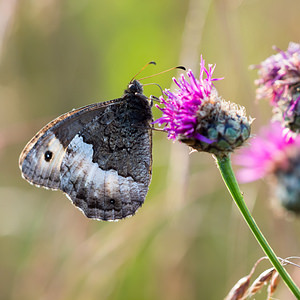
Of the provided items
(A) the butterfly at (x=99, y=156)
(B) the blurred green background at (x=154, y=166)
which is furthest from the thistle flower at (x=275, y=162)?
(A) the butterfly at (x=99, y=156)

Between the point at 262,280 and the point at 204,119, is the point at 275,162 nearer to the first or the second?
the point at 204,119

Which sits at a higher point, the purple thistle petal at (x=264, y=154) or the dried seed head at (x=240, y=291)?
the purple thistle petal at (x=264, y=154)

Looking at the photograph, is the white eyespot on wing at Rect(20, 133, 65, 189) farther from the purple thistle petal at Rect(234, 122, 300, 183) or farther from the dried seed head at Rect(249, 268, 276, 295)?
the dried seed head at Rect(249, 268, 276, 295)

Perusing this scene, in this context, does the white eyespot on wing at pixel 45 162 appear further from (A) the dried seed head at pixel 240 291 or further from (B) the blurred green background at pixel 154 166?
(A) the dried seed head at pixel 240 291

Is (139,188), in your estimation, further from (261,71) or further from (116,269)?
(261,71)

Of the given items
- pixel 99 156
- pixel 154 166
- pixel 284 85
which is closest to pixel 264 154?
pixel 154 166

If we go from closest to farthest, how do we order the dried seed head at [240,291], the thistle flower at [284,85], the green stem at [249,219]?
the green stem at [249,219], the dried seed head at [240,291], the thistle flower at [284,85]

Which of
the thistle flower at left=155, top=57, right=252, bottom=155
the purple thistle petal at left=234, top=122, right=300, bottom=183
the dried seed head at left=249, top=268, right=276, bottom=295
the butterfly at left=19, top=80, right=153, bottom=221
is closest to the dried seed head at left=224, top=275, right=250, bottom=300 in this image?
the dried seed head at left=249, top=268, right=276, bottom=295
